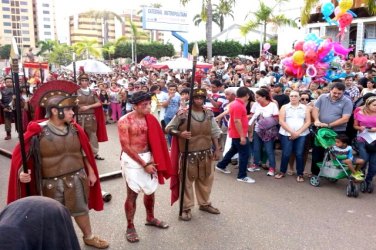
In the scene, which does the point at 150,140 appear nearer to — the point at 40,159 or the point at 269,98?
the point at 40,159

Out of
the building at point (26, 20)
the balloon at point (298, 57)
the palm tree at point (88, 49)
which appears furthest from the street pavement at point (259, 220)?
the building at point (26, 20)

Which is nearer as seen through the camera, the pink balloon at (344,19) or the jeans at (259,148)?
the jeans at (259,148)

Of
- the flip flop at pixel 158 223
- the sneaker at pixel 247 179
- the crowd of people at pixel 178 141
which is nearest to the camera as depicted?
the crowd of people at pixel 178 141

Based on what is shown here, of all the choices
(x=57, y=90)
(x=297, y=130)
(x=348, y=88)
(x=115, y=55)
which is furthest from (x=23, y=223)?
(x=115, y=55)

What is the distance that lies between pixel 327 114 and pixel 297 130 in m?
0.57

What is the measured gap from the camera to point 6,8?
103375mm

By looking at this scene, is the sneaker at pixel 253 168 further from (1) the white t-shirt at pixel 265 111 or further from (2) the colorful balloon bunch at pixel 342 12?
(2) the colorful balloon bunch at pixel 342 12

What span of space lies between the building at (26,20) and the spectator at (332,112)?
4164 inches

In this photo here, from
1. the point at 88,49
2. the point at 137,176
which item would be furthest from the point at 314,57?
the point at 88,49

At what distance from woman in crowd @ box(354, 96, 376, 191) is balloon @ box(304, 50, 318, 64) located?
3934mm

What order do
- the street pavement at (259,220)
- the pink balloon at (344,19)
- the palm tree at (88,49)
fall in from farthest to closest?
1. the palm tree at (88,49)
2. the pink balloon at (344,19)
3. the street pavement at (259,220)

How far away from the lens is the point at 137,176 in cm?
414

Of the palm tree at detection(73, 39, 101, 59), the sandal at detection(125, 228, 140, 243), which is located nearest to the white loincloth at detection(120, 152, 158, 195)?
the sandal at detection(125, 228, 140, 243)

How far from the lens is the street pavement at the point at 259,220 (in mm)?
4129
